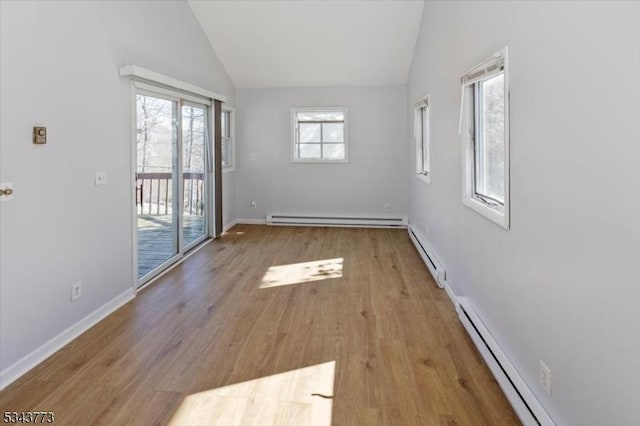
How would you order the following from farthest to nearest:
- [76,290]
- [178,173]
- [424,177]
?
[424,177] → [178,173] → [76,290]

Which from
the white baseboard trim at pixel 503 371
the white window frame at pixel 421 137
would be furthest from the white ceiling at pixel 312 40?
the white baseboard trim at pixel 503 371

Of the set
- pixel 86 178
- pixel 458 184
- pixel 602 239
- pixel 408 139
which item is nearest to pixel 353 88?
pixel 408 139

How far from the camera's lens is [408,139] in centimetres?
663

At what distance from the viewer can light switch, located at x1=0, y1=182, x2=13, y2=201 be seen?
2.24 meters

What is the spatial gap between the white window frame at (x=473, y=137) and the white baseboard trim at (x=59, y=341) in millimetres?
2930

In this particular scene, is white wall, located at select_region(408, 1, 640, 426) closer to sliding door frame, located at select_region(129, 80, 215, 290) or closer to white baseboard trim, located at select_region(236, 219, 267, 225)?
sliding door frame, located at select_region(129, 80, 215, 290)

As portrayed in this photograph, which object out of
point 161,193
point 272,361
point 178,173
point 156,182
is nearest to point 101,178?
point 156,182

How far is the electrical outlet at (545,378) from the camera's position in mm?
1770

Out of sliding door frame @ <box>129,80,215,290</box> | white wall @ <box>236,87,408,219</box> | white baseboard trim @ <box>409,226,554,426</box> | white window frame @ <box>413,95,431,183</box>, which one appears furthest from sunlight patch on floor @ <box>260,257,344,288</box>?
white wall @ <box>236,87,408,219</box>

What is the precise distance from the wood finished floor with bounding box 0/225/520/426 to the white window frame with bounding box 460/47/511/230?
925 mm

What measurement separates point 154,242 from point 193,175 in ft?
4.06

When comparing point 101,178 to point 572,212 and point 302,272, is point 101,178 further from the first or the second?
point 572,212

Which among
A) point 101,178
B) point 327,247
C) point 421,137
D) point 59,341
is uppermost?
point 421,137

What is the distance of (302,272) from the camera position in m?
4.41
